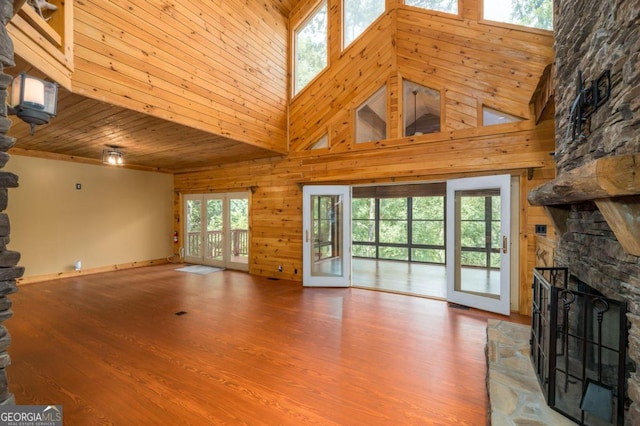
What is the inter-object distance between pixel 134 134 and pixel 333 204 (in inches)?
135

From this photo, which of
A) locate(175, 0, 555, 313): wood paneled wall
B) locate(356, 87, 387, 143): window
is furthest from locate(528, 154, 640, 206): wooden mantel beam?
locate(356, 87, 387, 143): window

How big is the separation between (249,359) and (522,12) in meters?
5.35

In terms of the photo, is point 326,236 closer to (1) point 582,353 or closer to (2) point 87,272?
(1) point 582,353

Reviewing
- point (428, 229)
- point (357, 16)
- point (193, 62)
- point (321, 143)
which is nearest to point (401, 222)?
point (428, 229)

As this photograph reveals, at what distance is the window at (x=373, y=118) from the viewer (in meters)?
4.84

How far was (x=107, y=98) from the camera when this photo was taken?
3.07 m

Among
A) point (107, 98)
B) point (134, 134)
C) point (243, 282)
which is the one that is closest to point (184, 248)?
point (243, 282)

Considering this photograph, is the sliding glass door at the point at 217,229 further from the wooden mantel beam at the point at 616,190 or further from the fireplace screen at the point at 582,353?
the wooden mantel beam at the point at 616,190

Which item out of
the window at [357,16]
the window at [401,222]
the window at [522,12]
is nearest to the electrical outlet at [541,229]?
the window at [522,12]

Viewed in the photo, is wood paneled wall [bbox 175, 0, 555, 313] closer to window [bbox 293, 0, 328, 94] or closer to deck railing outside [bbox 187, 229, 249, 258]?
window [bbox 293, 0, 328, 94]

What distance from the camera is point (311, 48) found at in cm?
571

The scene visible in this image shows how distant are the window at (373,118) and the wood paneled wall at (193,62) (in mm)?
1556

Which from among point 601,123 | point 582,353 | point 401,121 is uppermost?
point 401,121

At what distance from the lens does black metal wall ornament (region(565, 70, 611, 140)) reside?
1.77 m
